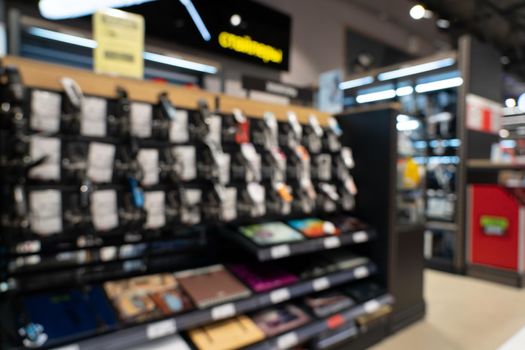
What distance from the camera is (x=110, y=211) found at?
1.53 meters

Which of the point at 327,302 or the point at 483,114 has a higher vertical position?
the point at 483,114

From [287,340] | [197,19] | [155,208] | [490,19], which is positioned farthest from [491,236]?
[490,19]

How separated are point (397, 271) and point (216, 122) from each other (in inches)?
65.6

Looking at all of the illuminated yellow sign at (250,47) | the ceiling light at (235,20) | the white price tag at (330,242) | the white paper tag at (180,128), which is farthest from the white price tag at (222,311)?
the ceiling light at (235,20)

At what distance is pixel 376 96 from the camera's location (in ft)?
18.7

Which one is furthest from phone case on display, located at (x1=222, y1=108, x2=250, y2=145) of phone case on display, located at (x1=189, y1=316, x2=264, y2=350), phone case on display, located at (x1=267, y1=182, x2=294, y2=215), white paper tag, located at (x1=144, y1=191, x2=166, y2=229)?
phone case on display, located at (x1=189, y1=316, x2=264, y2=350)

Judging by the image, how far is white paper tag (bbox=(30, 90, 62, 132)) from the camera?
1344mm

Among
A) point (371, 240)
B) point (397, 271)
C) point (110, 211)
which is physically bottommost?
point (397, 271)

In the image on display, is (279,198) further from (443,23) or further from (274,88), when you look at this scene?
(443,23)

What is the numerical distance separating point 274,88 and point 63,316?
1750mm

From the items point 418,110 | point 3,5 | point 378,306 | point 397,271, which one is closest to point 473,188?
point 418,110

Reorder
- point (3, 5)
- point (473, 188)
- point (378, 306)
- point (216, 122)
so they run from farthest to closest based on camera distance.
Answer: point (473, 188)
point (3, 5)
point (378, 306)
point (216, 122)

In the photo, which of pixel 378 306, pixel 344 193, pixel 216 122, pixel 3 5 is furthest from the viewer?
pixel 3 5

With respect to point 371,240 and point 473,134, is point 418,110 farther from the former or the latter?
point 371,240
